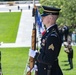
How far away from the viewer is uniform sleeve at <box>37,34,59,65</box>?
599 cm

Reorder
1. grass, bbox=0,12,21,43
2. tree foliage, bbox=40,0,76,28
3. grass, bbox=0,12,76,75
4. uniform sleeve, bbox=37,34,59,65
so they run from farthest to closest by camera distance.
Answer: tree foliage, bbox=40,0,76,28 → grass, bbox=0,12,21,43 → grass, bbox=0,12,76,75 → uniform sleeve, bbox=37,34,59,65

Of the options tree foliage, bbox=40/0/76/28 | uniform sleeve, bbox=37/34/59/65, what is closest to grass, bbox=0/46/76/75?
uniform sleeve, bbox=37/34/59/65

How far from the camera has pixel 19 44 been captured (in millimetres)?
31312

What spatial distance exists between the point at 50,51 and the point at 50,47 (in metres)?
0.06

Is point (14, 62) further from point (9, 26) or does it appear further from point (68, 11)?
point (9, 26)

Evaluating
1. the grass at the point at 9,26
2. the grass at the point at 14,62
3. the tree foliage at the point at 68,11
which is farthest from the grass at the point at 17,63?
the tree foliage at the point at 68,11

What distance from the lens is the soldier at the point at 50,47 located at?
602 centimetres

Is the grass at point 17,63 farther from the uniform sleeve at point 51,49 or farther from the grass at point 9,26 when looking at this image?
the grass at point 9,26

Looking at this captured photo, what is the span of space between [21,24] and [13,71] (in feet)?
95.4

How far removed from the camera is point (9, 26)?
45094 mm

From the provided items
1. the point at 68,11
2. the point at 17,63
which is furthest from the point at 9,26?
the point at 17,63

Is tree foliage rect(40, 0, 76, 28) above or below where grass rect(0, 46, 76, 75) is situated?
below

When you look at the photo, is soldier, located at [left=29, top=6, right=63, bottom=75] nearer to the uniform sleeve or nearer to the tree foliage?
the uniform sleeve

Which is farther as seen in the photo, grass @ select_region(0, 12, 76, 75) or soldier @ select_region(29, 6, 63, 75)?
grass @ select_region(0, 12, 76, 75)
